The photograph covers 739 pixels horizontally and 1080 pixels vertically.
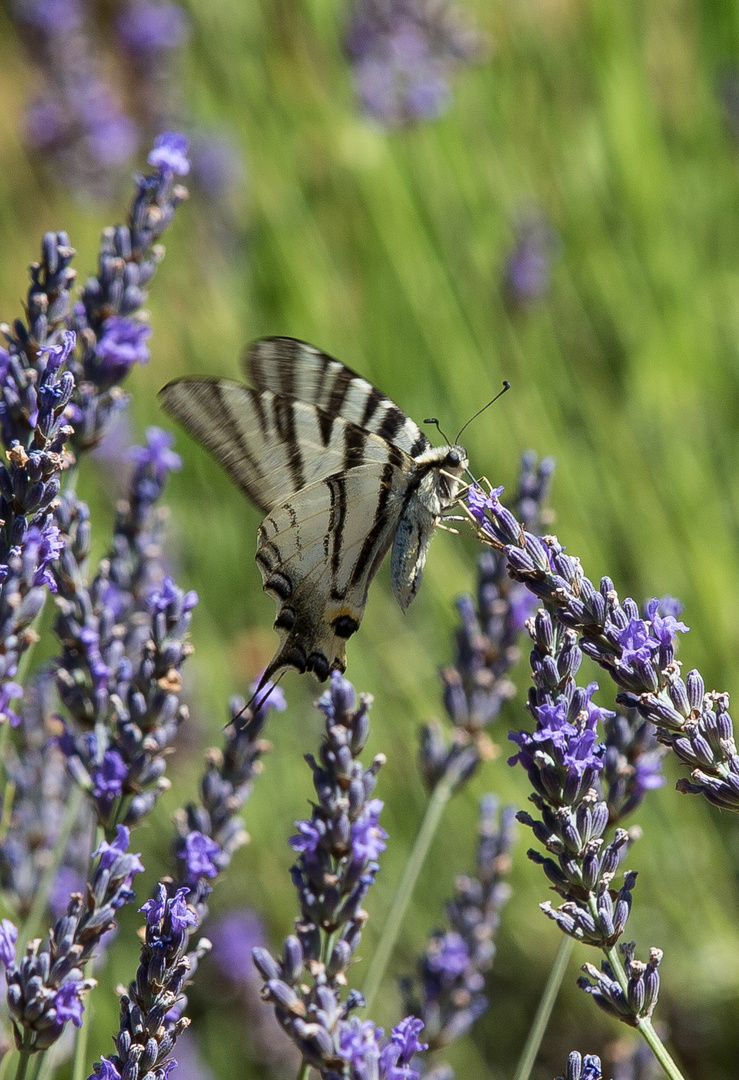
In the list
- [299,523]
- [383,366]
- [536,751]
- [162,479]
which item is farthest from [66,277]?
[383,366]

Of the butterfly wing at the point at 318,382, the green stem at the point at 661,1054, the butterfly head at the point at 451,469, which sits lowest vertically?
the green stem at the point at 661,1054

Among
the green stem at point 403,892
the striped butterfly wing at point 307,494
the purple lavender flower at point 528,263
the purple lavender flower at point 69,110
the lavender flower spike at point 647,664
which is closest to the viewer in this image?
the lavender flower spike at point 647,664

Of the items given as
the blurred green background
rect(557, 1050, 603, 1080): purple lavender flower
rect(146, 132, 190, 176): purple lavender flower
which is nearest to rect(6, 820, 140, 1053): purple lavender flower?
rect(557, 1050, 603, 1080): purple lavender flower

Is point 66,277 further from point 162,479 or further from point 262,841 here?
point 262,841

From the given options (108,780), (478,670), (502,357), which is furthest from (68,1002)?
(502,357)

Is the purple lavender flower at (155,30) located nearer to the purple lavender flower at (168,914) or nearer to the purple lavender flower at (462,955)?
the purple lavender flower at (462,955)

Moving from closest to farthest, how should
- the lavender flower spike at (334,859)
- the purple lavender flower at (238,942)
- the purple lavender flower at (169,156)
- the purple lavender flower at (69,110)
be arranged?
the lavender flower spike at (334,859) → the purple lavender flower at (169,156) → the purple lavender flower at (238,942) → the purple lavender flower at (69,110)

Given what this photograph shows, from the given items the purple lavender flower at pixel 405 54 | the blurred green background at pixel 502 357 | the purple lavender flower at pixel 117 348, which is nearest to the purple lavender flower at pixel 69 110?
the blurred green background at pixel 502 357
